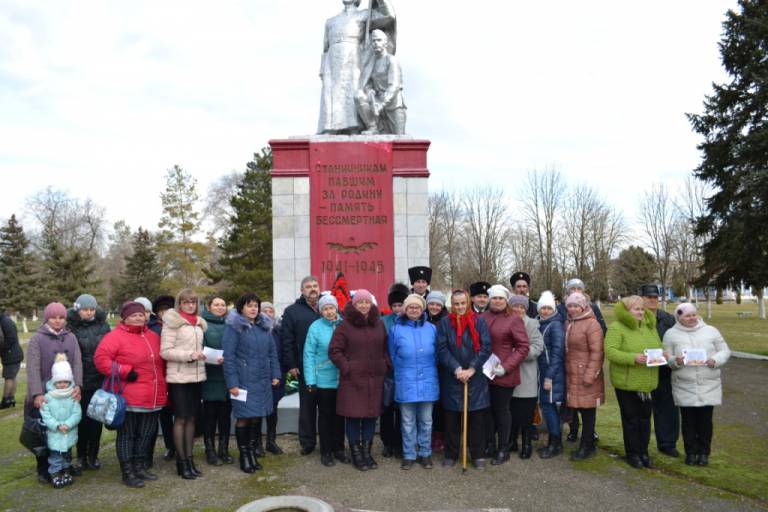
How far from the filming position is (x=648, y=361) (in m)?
4.93

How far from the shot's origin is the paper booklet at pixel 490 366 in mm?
4992

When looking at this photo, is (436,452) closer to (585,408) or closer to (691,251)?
(585,408)

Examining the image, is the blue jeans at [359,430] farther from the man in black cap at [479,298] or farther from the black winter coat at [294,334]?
the man in black cap at [479,298]

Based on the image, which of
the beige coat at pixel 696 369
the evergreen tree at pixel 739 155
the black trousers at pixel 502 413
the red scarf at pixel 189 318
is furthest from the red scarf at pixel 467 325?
the evergreen tree at pixel 739 155

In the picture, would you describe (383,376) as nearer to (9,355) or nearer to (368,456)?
(368,456)

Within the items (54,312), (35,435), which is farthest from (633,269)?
(35,435)

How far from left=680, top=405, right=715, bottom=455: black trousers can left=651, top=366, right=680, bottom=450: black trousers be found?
22cm

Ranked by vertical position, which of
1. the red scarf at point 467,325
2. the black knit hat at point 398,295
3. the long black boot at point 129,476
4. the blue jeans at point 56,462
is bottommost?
the long black boot at point 129,476

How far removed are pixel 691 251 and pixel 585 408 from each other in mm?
36784

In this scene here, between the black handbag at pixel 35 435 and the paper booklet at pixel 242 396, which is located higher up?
the paper booklet at pixel 242 396

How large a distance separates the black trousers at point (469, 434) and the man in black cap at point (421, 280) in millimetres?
1469

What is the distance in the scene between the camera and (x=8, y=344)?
868cm

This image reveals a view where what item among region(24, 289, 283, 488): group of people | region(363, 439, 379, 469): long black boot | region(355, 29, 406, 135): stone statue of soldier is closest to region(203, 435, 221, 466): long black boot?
region(24, 289, 283, 488): group of people

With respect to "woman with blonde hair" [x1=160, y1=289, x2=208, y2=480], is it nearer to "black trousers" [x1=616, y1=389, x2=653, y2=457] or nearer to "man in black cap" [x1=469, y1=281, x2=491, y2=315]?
"man in black cap" [x1=469, y1=281, x2=491, y2=315]
